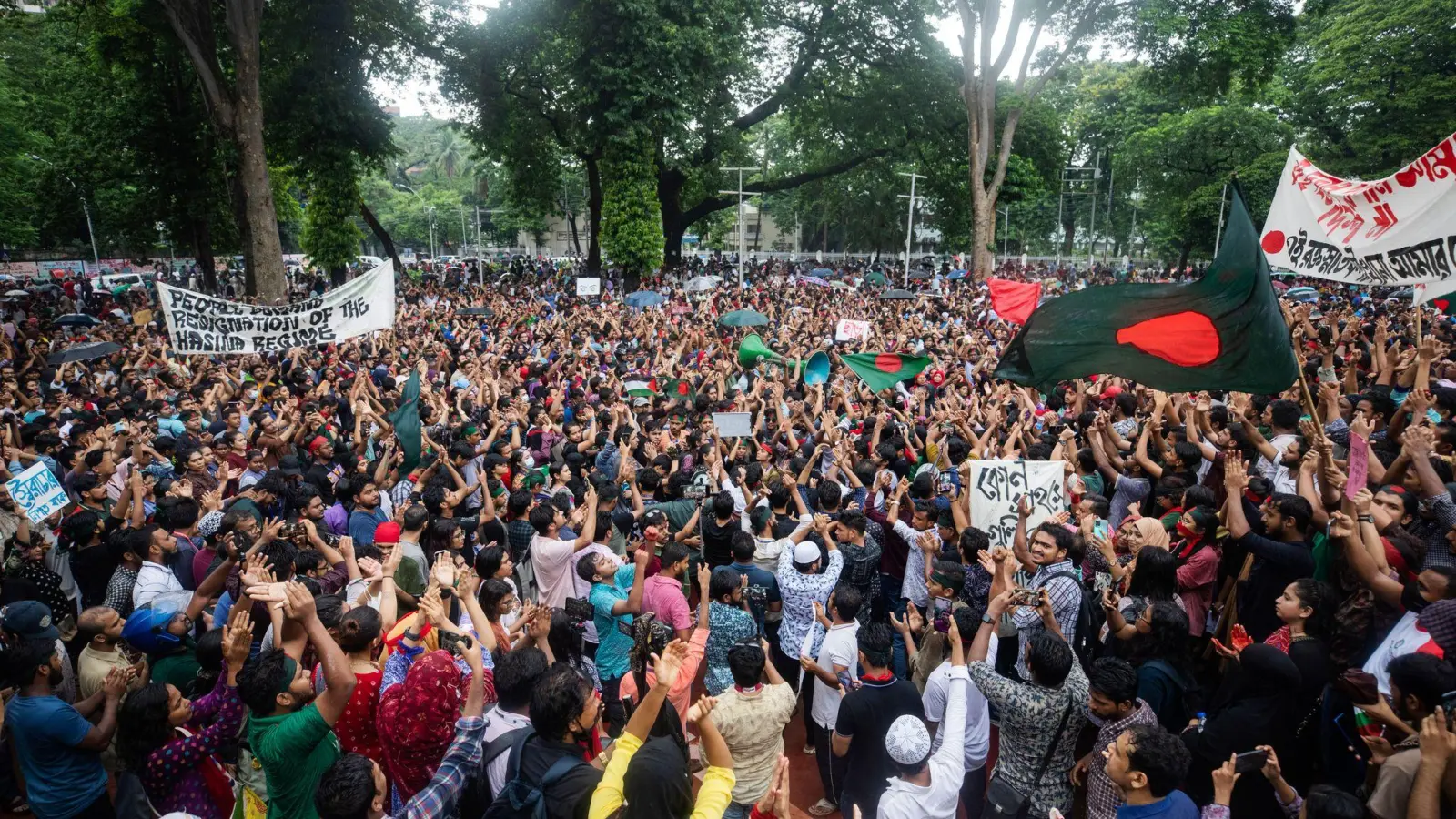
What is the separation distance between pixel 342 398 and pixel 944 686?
9309 millimetres

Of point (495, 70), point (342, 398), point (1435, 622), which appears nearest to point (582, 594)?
point (1435, 622)

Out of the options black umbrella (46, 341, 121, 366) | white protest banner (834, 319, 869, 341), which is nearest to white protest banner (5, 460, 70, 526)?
black umbrella (46, 341, 121, 366)

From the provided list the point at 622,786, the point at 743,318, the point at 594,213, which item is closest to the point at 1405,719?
the point at 622,786

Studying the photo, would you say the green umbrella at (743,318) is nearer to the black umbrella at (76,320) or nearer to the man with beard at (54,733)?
the man with beard at (54,733)

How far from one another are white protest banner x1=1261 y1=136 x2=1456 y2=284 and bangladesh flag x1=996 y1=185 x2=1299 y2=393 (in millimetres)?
3301

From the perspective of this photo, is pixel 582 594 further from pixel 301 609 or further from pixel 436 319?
pixel 436 319

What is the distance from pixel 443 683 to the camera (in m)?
3.55

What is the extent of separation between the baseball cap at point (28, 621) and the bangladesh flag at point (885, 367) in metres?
7.68

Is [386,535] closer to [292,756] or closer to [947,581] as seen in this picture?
[292,756]

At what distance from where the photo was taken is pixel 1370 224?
7.80 metres

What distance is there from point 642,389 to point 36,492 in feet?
20.9

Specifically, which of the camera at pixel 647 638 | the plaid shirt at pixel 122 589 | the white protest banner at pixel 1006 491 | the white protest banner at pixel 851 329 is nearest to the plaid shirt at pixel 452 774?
the camera at pixel 647 638

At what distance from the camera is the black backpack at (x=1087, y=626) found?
474 centimetres

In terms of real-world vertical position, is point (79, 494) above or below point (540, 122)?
below
